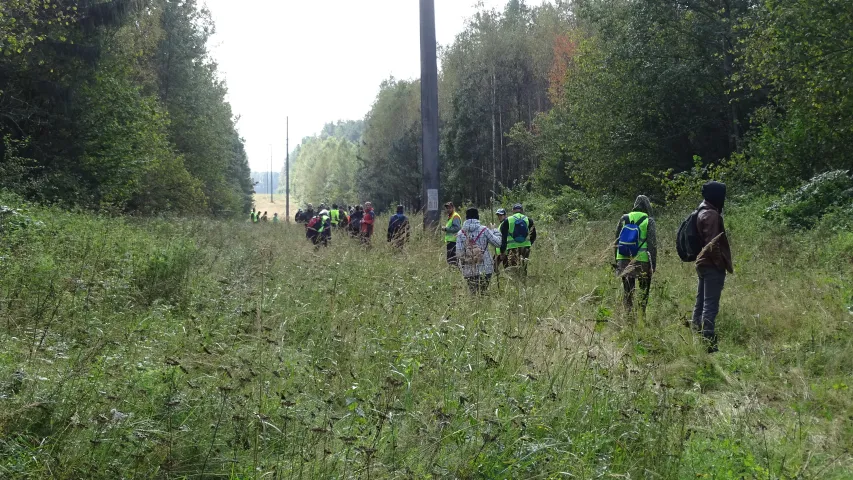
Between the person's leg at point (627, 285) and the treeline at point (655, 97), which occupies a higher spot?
the treeline at point (655, 97)

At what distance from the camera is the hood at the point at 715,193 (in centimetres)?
695

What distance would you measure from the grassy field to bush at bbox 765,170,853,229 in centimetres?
528

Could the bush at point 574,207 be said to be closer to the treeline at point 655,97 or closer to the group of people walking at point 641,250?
the treeline at point 655,97

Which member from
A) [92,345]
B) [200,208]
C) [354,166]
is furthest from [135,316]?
[354,166]

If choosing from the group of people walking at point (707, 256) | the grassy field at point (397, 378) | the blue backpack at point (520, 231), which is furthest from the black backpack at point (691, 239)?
the blue backpack at point (520, 231)

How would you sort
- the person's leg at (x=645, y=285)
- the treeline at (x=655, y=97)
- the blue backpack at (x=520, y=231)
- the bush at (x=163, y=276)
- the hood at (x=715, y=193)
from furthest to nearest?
the treeline at (x=655, y=97), the blue backpack at (x=520, y=231), the bush at (x=163, y=276), the person's leg at (x=645, y=285), the hood at (x=715, y=193)

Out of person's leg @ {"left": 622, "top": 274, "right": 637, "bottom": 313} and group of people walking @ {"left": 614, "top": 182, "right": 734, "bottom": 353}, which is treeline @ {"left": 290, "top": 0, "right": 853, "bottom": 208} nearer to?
person's leg @ {"left": 622, "top": 274, "right": 637, "bottom": 313}

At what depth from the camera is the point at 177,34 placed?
115ft

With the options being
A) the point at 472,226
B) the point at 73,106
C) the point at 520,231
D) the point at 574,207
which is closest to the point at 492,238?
the point at 472,226

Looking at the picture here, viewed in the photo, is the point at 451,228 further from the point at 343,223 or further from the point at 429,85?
the point at 343,223

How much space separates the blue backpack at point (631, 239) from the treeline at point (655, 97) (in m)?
8.10

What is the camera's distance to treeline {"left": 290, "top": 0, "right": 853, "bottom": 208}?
14219mm

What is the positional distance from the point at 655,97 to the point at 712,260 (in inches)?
648

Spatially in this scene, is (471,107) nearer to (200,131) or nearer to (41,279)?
(200,131)
